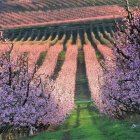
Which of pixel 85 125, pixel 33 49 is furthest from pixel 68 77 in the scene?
pixel 85 125

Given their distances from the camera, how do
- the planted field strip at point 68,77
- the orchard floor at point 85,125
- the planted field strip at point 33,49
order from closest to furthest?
the orchard floor at point 85,125 → the planted field strip at point 68,77 → the planted field strip at point 33,49

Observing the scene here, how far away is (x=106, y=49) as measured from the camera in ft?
438

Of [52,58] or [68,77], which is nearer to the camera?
[68,77]

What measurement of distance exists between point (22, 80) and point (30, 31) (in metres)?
131

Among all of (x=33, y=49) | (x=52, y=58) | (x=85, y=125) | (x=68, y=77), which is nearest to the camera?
(x=85, y=125)

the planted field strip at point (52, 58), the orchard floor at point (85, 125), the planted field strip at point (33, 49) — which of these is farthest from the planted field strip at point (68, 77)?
the planted field strip at point (33, 49)

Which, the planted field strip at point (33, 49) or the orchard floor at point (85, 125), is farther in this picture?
the planted field strip at point (33, 49)

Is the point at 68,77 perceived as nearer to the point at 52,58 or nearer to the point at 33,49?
the point at 52,58

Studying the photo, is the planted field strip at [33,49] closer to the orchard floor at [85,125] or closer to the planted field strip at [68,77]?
the planted field strip at [68,77]

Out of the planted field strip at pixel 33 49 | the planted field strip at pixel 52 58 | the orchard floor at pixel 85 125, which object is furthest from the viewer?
the planted field strip at pixel 33 49

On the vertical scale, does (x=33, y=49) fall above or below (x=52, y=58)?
above

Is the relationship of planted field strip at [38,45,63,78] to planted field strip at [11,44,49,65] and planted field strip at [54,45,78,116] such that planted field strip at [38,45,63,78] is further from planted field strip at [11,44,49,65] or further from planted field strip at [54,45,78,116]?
planted field strip at [54,45,78,116]

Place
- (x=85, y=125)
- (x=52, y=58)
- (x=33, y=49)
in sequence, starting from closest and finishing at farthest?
Answer: (x=85, y=125), (x=52, y=58), (x=33, y=49)

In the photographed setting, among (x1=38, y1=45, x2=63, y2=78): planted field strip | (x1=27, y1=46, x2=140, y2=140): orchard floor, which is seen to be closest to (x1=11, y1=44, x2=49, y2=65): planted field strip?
(x1=38, y1=45, x2=63, y2=78): planted field strip
